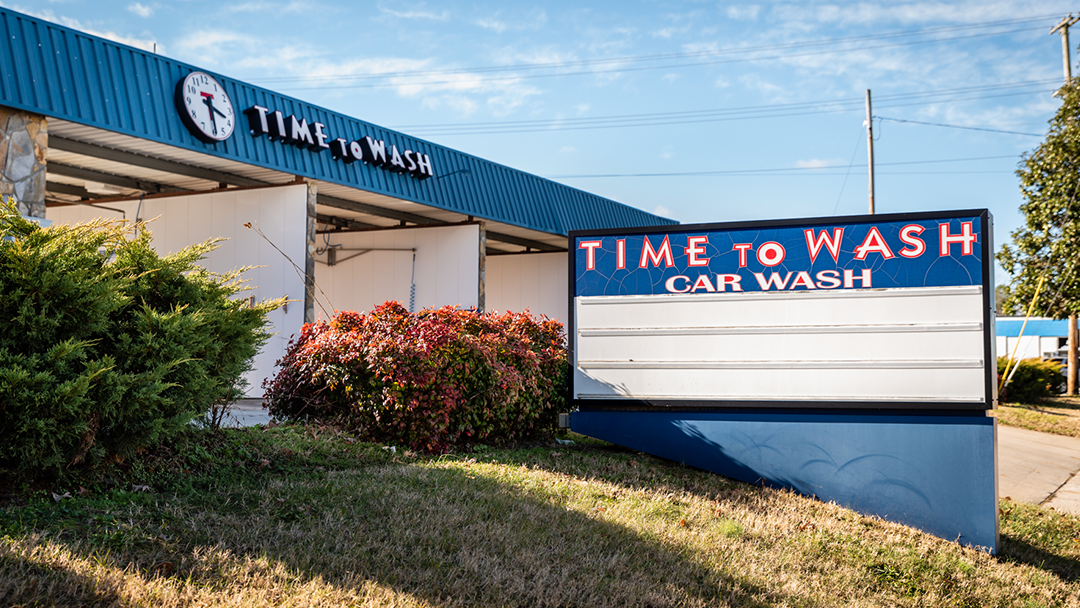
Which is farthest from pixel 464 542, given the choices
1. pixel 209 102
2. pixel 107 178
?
pixel 107 178

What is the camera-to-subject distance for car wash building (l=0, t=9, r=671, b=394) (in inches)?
369

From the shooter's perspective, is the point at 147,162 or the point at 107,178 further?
the point at 107,178

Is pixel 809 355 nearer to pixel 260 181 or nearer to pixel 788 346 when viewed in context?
pixel 788 346

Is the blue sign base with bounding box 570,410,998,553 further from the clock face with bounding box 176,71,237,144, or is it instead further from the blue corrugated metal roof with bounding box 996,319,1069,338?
the blue corrugated metal roof with bounding box 996,319,1069,338

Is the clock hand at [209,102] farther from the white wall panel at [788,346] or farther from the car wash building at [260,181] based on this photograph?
the white wall panel at [788,346]

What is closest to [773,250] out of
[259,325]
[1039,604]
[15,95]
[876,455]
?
[876,455]

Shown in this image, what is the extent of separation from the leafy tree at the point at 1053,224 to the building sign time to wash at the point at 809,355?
11.0 metres

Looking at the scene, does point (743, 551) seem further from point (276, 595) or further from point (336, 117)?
point (336, 117)

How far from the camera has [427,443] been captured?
693cm

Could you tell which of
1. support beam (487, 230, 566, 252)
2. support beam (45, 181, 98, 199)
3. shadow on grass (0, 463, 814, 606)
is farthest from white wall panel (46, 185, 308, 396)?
shadow on grass (0, 463, 814, 606)

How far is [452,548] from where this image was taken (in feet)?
13.9

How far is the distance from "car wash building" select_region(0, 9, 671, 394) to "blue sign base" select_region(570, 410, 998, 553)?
18.9ft

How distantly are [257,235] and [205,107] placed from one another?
8.08 feet

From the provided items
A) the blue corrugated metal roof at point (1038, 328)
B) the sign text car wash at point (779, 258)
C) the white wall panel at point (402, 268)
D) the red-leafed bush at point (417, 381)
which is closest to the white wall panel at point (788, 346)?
the sign text car wash at point (779, 258)
